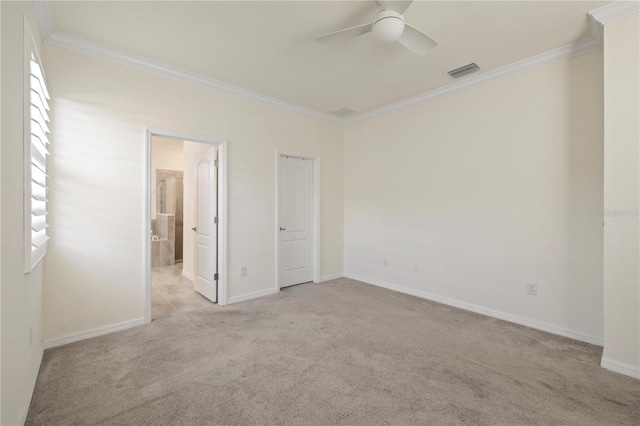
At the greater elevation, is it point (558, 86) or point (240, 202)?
point (558, 86)

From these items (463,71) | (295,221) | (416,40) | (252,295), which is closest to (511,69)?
(463,71)

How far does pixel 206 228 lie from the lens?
13.1ft

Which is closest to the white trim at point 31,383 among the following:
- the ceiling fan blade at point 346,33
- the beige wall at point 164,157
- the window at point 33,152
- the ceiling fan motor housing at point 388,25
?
the window at point 33,152

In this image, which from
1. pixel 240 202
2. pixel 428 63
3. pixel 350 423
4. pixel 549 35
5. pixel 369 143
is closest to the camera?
pixel 350 423

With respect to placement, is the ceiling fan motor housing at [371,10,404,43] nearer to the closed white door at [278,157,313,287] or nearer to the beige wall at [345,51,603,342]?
the beige wall at [345,51,603,342]

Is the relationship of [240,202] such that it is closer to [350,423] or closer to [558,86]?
[350,423]

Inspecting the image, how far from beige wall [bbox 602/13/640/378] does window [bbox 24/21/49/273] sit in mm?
4110

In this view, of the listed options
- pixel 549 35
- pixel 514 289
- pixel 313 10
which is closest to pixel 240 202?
pixel 313 10

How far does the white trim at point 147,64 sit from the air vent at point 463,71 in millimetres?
2161

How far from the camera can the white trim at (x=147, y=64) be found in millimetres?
2637

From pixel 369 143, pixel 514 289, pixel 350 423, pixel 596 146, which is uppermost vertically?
pixel 369 143

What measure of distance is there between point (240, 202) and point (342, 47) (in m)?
2.22

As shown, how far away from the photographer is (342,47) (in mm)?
2834

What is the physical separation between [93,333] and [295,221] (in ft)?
9.12
